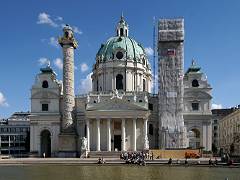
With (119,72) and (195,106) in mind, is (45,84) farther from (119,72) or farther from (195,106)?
(195,106)

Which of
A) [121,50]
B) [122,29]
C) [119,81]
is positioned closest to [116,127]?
[119,81]

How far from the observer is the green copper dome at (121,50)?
100000 mm

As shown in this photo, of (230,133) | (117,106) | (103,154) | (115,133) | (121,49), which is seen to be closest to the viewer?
(103,154)

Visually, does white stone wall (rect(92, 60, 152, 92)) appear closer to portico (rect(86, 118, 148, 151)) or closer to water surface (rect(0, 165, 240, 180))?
portico (rect(86, 118, 148, 151))

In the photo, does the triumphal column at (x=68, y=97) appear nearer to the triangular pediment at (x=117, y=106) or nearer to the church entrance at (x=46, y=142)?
the triangular pediment at (x=117, y=106)

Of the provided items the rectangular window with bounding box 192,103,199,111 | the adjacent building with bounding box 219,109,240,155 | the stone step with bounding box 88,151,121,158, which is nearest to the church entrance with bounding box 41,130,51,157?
the stone step with bounding box 88,151,121,158

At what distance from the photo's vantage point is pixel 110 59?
100062 mm

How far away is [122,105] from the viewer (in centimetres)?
8919

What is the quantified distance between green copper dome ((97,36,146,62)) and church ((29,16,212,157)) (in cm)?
22

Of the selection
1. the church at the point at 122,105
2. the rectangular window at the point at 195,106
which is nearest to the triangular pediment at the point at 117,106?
the church at the point at 122,105

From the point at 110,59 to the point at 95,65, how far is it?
18.6ft

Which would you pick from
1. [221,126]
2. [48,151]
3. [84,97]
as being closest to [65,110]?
[84,97]

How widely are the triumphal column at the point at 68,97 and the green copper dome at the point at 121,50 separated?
42.3ft

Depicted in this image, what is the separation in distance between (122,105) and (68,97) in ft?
34.9
